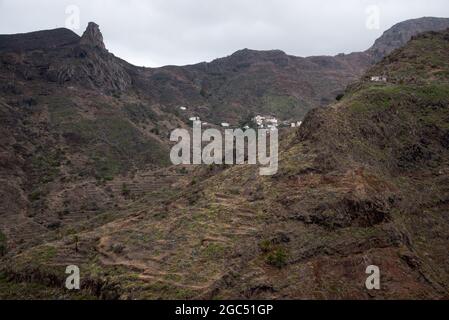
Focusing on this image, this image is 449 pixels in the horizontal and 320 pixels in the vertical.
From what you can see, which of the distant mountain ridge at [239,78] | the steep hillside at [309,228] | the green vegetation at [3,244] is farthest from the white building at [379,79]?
the distant mountain ridge at [239,78]

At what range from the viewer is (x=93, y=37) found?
95625mm

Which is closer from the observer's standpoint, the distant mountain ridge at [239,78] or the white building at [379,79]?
the white building at [379,79]

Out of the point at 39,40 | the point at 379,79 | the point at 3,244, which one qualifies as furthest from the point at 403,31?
the point at 3,244

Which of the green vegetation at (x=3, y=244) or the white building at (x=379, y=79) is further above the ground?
the white building at (x=379, y=79)

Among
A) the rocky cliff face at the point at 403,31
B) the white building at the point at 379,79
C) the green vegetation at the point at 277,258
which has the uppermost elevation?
the rocky cliff face at the point at 403,31

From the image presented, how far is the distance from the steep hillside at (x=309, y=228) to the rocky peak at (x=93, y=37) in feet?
234

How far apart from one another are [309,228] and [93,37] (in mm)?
82112

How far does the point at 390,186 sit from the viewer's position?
1023 inches

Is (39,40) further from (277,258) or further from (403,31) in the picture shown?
(403,31)

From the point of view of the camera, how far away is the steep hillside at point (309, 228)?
70.5 ft

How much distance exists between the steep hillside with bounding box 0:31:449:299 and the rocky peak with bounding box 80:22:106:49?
71.3m

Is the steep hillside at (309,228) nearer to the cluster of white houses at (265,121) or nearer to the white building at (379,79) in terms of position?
the white building at (379,79)

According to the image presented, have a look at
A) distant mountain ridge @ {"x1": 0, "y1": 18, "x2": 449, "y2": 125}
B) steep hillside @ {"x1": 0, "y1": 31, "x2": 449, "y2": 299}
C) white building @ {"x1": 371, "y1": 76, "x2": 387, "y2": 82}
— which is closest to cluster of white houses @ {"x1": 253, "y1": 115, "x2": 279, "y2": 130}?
distant mountain ridge @ {"x1": 0, "y1": 18, "x2": 449, "y2": 125}

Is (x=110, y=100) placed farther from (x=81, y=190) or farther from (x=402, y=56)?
(x=402, y=56)
